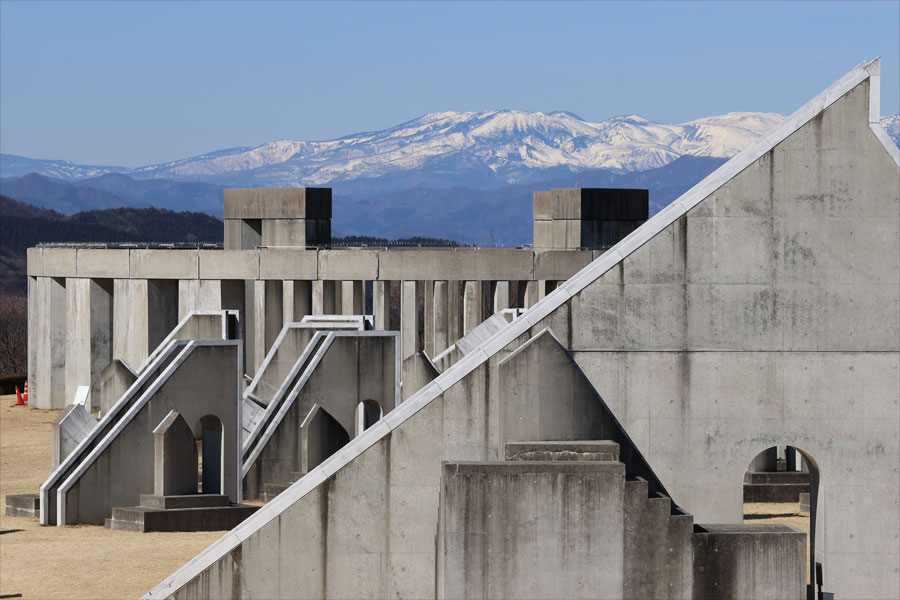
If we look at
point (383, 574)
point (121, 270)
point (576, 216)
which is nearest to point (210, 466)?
point (383, 574)

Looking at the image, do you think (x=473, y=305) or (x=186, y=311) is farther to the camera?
(x=473, y=305)

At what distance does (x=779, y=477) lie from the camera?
31.5m

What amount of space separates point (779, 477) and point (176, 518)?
13.1 meters

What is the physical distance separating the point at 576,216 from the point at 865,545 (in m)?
38.3

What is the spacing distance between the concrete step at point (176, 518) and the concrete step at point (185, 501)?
13 cm

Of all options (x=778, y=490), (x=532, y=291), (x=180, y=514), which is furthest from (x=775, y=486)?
(x=532, y=291)

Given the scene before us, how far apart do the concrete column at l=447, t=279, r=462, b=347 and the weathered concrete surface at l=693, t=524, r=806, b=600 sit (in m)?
34.7

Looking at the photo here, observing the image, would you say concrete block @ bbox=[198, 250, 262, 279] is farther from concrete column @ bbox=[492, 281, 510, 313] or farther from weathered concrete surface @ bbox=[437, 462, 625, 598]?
weathered concrete surface @ bbox=[437, 462, 625, 598]

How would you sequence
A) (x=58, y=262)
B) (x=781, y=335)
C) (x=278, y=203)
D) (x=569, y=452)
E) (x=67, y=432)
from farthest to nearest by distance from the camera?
(x=58, y=262) < (x=278, y=203) < (x=67, y=432) < (x=781, y=335) < (x=569, y=452)

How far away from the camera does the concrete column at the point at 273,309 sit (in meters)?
52.3

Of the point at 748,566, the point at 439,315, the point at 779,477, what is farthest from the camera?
the point at 439,315

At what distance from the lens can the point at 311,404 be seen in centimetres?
3200

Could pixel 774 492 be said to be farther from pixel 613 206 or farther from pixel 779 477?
pixel 613 206

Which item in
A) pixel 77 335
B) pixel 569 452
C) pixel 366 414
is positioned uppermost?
pixel 77 335
